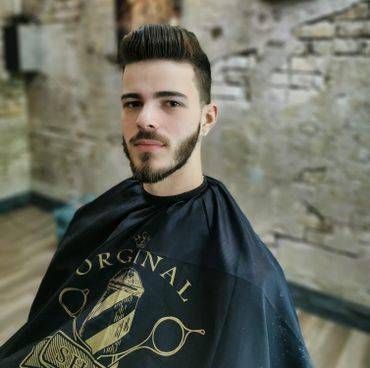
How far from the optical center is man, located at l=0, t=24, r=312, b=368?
1.03 m

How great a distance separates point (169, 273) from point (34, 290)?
72.6 inches

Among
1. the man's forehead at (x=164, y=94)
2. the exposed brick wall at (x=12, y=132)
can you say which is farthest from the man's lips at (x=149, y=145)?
the exposed brick wall at (x=12, y=132)

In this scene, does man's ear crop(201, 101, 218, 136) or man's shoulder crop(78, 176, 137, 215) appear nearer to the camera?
man's ear crop(201, 101, 218, 136)

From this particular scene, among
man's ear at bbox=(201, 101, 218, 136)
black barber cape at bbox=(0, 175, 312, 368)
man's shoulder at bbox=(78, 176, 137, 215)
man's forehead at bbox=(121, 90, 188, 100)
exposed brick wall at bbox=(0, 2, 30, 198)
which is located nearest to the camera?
black barber cape at bbox=(0, 175, 312, 368)

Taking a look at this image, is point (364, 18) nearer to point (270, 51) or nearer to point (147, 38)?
point (270, 51)

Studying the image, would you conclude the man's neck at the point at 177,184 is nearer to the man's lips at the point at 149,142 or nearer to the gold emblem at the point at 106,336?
the man's lips at the point at 149,142

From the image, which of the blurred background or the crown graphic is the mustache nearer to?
the crown graphic

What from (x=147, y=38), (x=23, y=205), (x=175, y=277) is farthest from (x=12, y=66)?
(x=175, y=277)

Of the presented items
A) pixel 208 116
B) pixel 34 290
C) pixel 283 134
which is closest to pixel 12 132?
A: pixel 34 290

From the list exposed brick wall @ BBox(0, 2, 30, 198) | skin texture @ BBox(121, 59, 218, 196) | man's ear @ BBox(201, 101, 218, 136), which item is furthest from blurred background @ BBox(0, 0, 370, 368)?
skin texture @ BBox(121, 59, 218, 196)

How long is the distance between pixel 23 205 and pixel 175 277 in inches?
130

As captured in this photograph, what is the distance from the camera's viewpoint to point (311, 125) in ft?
7.62

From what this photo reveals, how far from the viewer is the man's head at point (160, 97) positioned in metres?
1.13

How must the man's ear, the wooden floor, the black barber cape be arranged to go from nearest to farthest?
the black barber cape → the man's ear → the wooden floor
